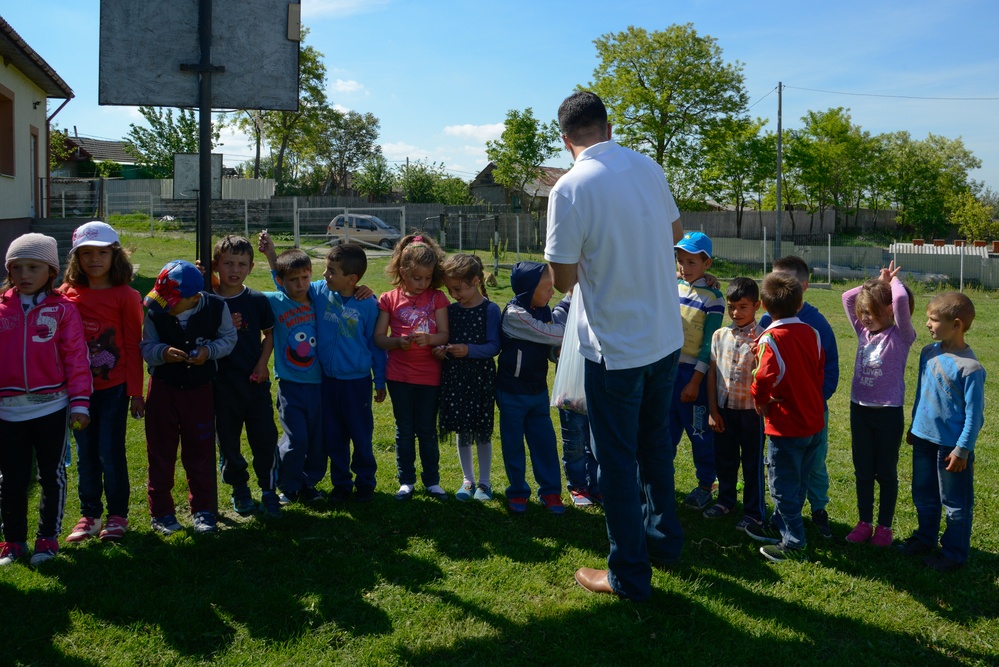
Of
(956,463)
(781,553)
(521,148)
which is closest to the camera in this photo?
(956,463)

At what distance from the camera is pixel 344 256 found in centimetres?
478

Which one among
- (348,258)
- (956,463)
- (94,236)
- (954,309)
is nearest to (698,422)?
(956,463)

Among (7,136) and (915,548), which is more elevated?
(7,136)

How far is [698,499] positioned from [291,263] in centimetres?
287

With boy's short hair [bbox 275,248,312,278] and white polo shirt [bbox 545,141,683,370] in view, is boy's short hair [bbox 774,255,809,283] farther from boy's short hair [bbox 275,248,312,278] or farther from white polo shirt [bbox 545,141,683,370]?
boy's short hair [bbox 275,248,312,278]

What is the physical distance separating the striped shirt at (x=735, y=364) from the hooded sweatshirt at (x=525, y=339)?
3.13 ft

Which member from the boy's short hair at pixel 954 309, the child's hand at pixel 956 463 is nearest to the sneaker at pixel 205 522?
the child's hand at pixel 956 463

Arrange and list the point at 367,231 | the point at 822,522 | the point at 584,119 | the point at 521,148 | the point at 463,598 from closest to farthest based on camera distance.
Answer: the point at 584,119 < the point at 463,598 < the point at 822,522 < the point at 367,231 < the point at 521,148

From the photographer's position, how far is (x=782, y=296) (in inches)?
163

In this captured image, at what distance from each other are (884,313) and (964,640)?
173 centimetres

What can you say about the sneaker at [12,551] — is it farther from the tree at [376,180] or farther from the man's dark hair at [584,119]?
the tree at [376,180]

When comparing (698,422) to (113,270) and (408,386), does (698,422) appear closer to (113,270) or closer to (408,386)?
(408,386)

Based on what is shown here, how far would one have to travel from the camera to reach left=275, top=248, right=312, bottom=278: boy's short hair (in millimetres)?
4727

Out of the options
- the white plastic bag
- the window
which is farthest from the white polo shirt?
the window
